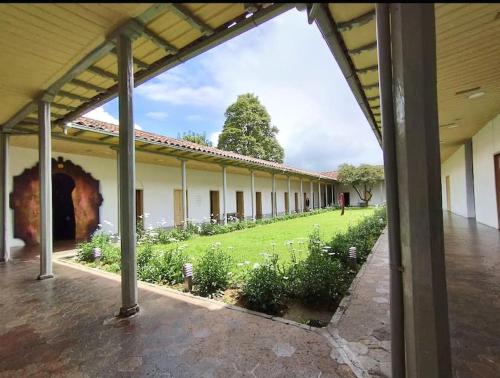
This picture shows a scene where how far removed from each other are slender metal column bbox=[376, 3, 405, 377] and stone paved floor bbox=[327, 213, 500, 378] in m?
0.67

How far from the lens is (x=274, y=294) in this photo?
3.85 m

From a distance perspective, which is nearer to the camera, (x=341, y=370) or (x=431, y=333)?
(x=431, y=333)

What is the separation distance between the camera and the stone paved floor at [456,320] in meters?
2.45

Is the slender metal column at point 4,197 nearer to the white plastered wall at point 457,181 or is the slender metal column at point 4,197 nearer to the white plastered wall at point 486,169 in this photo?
the white plastered wall at point 486,169

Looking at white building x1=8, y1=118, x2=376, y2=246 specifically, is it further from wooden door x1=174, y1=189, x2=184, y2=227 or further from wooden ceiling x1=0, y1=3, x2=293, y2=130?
wooden ceiling x1=0, y1=3, x2=293, y2=130

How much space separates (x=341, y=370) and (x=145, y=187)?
11.8 metres

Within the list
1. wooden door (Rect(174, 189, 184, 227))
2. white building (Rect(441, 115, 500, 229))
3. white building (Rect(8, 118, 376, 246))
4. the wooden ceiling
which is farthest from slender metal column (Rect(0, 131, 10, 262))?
white building (Rect(441, 115, 500, 229))

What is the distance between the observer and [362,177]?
99.9 feet

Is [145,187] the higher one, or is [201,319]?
[145,187]

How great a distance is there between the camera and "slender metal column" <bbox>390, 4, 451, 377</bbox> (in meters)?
1.61

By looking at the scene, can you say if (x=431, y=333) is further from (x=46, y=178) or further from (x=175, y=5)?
(x=46, y=178)

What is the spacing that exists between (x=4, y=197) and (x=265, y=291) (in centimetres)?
759

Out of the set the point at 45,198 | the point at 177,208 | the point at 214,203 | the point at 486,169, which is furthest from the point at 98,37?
the point at 214,203

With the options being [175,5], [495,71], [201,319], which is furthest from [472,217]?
[175,5]
